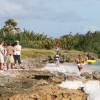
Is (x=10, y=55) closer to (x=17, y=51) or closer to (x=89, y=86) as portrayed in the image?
(x=17, y=51)

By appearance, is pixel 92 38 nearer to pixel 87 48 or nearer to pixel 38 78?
pixel 87 48

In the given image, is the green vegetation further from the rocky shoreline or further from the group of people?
the rocky shoreline

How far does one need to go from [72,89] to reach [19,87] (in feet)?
6.83

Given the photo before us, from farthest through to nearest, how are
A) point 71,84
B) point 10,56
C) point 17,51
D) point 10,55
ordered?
point 17,51
point 10,55
point 10,56
point 71,84

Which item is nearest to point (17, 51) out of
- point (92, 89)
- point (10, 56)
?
point (10, 56)

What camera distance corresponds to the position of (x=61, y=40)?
6131cm

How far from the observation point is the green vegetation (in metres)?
56.3

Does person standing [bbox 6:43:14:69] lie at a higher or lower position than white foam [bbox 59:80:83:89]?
higher

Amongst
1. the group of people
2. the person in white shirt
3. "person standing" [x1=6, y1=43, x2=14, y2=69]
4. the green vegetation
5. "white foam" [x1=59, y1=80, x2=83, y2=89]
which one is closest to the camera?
"white foam" [x1=59, y1=80, x2=83, y2=89]

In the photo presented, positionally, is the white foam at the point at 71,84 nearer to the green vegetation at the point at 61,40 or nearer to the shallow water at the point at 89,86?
the shallow water at the point at 89,86

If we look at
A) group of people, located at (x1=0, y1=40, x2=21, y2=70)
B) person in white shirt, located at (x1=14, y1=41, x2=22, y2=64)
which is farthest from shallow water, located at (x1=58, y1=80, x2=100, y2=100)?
person in white shirt, located at (x1=14, y1=41, x2=22, y2=64)

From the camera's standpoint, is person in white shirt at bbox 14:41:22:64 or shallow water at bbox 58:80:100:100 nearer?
shallow water at bbox 58:80:100:100

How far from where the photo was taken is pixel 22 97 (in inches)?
683

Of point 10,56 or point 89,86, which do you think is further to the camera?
point 10,56
